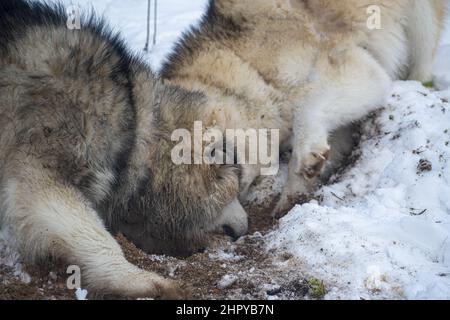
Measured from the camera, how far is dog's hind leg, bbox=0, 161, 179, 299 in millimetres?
3217

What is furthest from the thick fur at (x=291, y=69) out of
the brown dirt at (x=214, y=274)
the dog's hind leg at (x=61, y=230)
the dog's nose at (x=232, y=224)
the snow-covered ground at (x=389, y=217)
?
the dog's hind leg at (x=61, y=230)

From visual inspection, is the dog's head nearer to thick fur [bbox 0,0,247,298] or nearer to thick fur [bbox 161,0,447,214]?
thick fur [bbox 0,0,247,298]

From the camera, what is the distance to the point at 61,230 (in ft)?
10.8

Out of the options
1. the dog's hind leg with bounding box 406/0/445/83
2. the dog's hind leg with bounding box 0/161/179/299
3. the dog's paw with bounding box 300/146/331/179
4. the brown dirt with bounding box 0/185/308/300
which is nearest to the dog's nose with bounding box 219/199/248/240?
the brown dirt with bounding box 0/185/308/300

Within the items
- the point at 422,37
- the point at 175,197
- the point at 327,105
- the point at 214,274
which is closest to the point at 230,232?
the point at 175,197

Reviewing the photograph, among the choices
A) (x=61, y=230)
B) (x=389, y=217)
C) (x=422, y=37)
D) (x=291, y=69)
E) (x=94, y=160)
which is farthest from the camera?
(x=422, y=37)

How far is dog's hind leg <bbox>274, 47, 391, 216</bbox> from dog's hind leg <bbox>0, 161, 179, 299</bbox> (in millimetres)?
1576

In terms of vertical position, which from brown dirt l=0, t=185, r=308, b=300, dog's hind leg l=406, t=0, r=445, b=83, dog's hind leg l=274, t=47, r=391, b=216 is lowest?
brown dirt l=0, t=185, r=308, b=300

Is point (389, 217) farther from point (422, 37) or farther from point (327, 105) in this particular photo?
point (422, 37)

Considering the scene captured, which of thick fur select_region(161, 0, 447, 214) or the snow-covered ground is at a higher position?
thick fur select_region(161, 0, 447, 214)

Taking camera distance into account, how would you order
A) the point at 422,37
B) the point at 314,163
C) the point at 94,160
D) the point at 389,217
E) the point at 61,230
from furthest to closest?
the point at 422,37
the point at 314,163
the point at 389,217
the point at 94,160
the point at 61,230

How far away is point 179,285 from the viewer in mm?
3162

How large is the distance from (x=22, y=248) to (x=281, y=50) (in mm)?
2578

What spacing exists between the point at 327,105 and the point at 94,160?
2.10 meters
